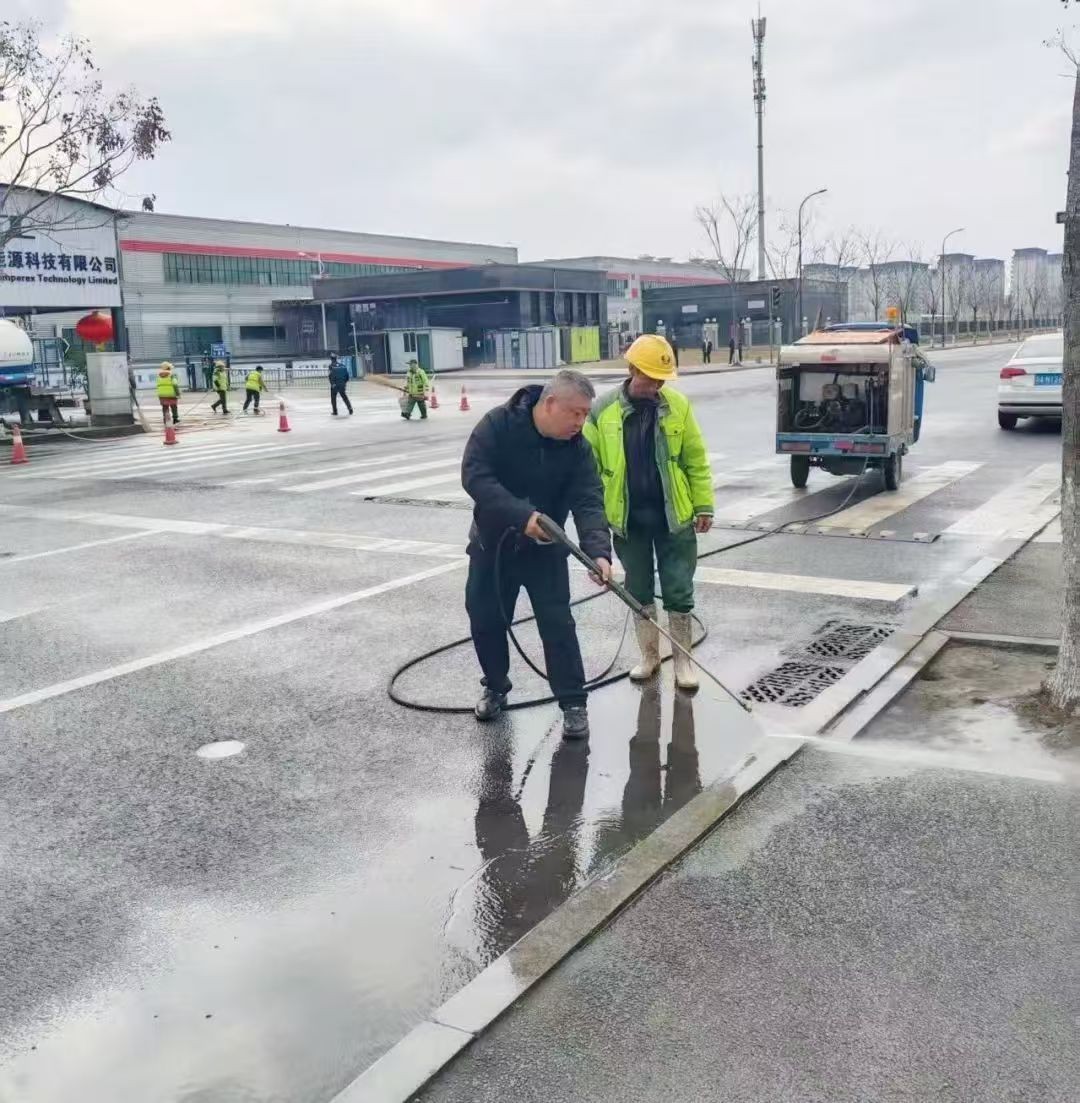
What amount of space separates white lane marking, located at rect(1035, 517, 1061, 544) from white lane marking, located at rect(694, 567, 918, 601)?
93.4 inches

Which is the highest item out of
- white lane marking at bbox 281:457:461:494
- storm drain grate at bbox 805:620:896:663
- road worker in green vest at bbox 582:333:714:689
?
road worker in green vest at bbox 582:333:714:689

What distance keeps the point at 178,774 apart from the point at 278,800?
661 millimetres

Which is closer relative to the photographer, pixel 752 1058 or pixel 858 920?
→ pixel 752 1058

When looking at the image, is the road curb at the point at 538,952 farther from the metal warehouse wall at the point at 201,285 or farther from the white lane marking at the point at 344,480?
the metal warehouse wall at the point at 201,285

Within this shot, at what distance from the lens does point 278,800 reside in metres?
5.37

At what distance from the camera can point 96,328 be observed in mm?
29141

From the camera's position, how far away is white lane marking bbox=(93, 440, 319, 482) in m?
18.4

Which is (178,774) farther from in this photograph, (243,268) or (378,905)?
(243,268)

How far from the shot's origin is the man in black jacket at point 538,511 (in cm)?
560

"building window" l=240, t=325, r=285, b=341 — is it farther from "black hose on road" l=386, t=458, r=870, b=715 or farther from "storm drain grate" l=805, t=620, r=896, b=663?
"storm drain grate" l=805, t=620, r=896, b=663

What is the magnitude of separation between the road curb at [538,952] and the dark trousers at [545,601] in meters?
1.03

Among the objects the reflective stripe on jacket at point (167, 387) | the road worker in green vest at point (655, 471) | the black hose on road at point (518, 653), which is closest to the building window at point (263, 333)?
the reflective stripe on jacket at point (167, 387)

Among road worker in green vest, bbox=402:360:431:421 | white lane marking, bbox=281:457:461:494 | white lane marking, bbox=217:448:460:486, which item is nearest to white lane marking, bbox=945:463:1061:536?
white lane marking, bbox=281:457:461:494

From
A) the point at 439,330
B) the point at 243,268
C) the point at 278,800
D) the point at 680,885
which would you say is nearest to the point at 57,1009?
the point at 278,800
